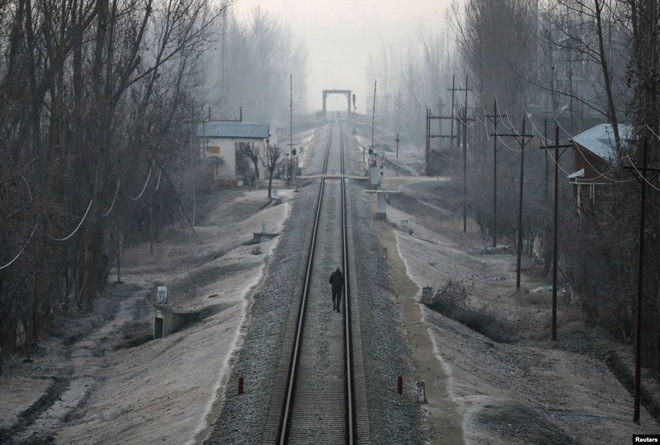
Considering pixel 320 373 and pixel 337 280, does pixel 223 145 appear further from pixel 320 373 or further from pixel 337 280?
pixel 320 373

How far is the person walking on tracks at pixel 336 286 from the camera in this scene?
83.1ft

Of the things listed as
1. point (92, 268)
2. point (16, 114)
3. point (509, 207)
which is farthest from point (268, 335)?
point (509, 207)

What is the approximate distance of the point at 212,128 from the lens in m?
66.2

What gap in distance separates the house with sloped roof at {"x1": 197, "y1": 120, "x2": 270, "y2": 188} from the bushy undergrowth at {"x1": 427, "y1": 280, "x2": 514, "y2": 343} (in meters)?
33.5

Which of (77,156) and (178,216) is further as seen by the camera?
(178,216)

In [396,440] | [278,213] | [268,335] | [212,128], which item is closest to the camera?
[396,440]

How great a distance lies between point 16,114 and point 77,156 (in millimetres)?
4220

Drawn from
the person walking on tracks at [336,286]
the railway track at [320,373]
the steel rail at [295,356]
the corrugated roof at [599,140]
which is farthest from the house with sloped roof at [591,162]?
the person walking on tracks at [336,286]

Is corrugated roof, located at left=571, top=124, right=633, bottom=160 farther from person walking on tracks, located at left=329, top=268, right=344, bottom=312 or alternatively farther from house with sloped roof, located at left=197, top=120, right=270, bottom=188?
house with sloped roof, located at left=197, top=120, right=270, bottom=188

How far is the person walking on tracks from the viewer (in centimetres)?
2534

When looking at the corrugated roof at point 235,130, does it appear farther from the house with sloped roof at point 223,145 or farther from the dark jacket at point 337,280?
the dark jacket at point 337,280

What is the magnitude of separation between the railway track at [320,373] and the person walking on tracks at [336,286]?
0.81 feet

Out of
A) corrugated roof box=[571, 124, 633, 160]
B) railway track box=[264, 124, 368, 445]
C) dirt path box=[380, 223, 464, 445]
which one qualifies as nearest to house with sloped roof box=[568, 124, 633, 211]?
corrugated roof box=[571, 124, 633, 160]

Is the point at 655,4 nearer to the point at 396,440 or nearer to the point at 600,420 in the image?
the point at 600,420
